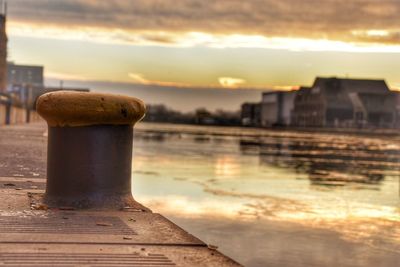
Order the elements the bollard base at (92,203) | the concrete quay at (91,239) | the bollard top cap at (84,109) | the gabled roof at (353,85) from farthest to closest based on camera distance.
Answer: the gabled roof at (353,85)
the bollard base at (92,203)
the bollard top cap at (84,109)
the concrete quay at (91,239)

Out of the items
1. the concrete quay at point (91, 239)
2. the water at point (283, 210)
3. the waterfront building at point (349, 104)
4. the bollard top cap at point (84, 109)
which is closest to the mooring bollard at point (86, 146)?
the bollard top cap at point (84, 109)

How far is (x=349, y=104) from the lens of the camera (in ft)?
463

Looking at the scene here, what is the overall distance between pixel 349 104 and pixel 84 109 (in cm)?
13888

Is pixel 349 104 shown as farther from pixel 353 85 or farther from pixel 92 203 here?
pixel 92 203

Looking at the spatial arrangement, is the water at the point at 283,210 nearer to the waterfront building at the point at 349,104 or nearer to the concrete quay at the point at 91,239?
the concrete quay at the point at 91,239

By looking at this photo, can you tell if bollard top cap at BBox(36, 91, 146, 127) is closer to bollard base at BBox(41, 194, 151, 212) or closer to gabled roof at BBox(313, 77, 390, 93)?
bollard base at BBox(41, 194, 151, 212)

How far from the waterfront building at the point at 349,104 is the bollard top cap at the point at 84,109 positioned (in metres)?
132

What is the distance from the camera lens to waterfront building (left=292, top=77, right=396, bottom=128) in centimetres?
13588

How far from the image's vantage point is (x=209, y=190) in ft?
52.6

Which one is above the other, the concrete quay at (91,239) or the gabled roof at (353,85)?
the gabled roof at (353,85)

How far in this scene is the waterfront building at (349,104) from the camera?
→ 136m

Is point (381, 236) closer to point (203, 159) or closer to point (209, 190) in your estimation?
point (209, 190)

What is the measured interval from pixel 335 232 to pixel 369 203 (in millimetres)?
4077

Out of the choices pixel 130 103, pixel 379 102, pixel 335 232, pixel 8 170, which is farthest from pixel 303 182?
pixel 379 102
